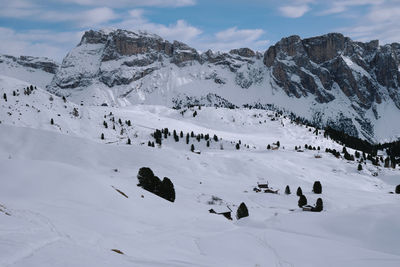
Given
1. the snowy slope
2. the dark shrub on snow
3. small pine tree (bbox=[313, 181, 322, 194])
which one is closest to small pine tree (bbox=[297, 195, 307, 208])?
the snowy slope

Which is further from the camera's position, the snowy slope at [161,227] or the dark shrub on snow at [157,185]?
the dark shrub on snow at [157,185]

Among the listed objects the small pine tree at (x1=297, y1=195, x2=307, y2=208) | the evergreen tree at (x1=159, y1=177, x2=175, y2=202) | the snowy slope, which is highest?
the snowy slope

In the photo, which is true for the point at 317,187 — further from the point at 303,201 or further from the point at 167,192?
the point at 167,192

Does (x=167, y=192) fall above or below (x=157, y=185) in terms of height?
below

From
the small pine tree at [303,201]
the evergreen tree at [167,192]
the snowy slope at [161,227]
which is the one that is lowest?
the small pine tree at [303,201]

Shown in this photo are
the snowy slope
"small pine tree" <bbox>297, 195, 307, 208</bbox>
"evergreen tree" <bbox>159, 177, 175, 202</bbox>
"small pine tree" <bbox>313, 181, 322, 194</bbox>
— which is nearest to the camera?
the snowy slope

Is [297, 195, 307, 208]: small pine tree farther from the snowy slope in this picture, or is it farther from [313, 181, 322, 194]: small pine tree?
[313, 181, 322, 194]: small pine tree

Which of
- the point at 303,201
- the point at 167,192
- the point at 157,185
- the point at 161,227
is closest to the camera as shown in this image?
the point at 161,227

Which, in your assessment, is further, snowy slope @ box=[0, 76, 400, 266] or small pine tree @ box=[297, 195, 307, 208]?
small pine tree @ box=[297, 195, 307, 208]

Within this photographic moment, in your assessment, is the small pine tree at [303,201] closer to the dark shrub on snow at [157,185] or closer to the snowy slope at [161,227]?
the snowy slope at [161,227]

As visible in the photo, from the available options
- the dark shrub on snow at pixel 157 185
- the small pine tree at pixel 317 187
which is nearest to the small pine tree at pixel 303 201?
the small pine tree at pixel 317 187

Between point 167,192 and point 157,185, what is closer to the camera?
point 167,192

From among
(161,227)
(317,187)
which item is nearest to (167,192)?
(161,227)

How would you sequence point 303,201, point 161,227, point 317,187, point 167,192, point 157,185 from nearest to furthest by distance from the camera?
point 161,227
point 167,192
point 157,185
point 303,201
point 317,187
